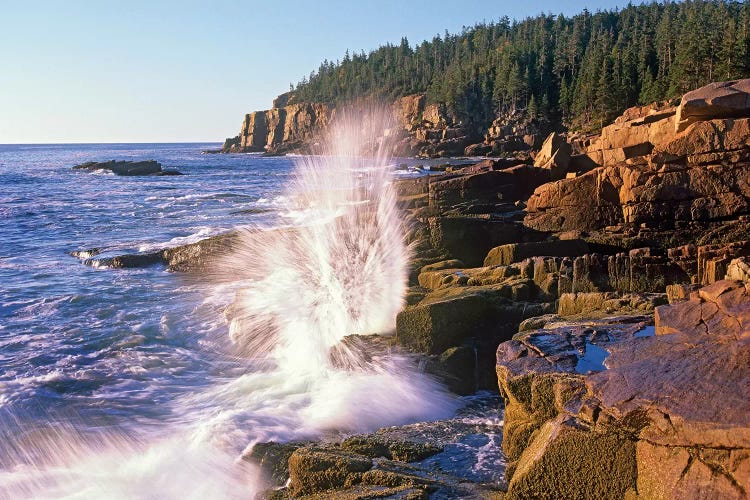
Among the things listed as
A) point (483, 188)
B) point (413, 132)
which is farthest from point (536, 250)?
point (413, 132)

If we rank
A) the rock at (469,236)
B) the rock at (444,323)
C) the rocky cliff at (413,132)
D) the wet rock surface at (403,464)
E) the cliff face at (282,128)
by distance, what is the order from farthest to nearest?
1. the cliff face at (282,128)
2. the rocky cliff at (413,132)
3. the rock at (469,236)
4. the rock at (444,323)
5. the wet rock surface at (403,464)

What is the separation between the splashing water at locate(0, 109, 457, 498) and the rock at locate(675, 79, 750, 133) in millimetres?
6883

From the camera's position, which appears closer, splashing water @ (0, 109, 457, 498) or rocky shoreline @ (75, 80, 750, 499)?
rocky shoreline @ (75, 80, 750, 499)

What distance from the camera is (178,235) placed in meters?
22.8

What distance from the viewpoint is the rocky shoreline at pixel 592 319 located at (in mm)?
4500

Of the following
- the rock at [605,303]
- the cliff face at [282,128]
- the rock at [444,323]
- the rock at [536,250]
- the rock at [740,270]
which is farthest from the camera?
the cliff face at [282,128]

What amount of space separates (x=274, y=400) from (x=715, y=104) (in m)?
11.5

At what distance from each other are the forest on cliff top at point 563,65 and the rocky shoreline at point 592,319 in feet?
143

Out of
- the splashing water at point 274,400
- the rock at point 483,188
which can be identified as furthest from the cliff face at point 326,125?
the splashing water at point 274,400

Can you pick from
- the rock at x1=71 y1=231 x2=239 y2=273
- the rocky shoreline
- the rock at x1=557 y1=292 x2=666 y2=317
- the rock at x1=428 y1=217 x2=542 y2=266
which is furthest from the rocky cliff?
the rock at x1=557 y1=292 x2=666 y2=317

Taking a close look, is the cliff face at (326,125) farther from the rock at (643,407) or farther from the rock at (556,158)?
the rock at (643,407)

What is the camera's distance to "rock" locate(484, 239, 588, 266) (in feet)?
36.1

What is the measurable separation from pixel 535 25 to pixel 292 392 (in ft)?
461

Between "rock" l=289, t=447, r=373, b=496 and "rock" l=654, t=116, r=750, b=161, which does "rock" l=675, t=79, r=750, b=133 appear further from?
"rock" l=289, t=447, r=373, b=496
